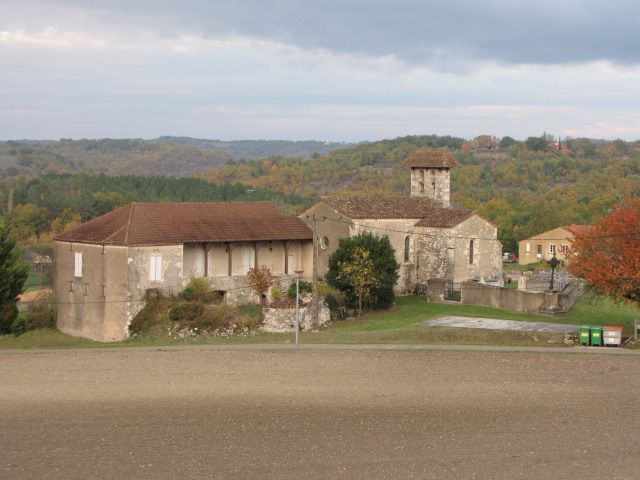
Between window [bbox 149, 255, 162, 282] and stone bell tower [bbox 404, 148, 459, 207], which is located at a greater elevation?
stone bell tower [bbox 404, 148, 459, 207]

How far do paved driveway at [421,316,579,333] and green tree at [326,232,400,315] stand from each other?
4.34 meters

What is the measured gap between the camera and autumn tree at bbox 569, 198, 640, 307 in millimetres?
35625

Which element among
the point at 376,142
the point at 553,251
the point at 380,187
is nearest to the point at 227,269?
the point at 553,251

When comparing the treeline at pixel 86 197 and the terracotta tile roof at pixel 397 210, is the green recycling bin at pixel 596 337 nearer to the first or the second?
the terracotta tile roof at pixel 397 210

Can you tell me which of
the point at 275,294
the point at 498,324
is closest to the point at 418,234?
the point at 275,294

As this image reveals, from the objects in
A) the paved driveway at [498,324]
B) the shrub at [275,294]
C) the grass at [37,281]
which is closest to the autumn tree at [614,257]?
the paved driveway at [498,324]

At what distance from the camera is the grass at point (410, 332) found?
3662cm

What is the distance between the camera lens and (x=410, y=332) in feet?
124

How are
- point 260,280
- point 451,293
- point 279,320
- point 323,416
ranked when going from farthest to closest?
1. point 451,293
2. point 260,280
3. point 279,320
4. point 323,416

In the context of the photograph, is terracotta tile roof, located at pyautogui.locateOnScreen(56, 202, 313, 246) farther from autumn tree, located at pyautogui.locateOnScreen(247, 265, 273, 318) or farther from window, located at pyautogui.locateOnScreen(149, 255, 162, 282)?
autumn tree, located at pyautogui.locateOnScreen(247, 265, 273, 318)

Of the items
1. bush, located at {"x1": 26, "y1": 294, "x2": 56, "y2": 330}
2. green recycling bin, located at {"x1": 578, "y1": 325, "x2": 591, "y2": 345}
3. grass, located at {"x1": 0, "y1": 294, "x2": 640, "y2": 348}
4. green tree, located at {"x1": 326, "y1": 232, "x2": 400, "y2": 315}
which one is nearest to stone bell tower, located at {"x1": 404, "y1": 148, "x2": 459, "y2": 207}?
grass, located at {"x1": 0, "y1": 294, "x2": 640, "y2": 348}

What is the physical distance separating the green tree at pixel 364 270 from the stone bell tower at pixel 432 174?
8865mm

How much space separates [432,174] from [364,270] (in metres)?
11.7

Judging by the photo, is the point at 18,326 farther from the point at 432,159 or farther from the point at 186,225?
the point at 432,159
